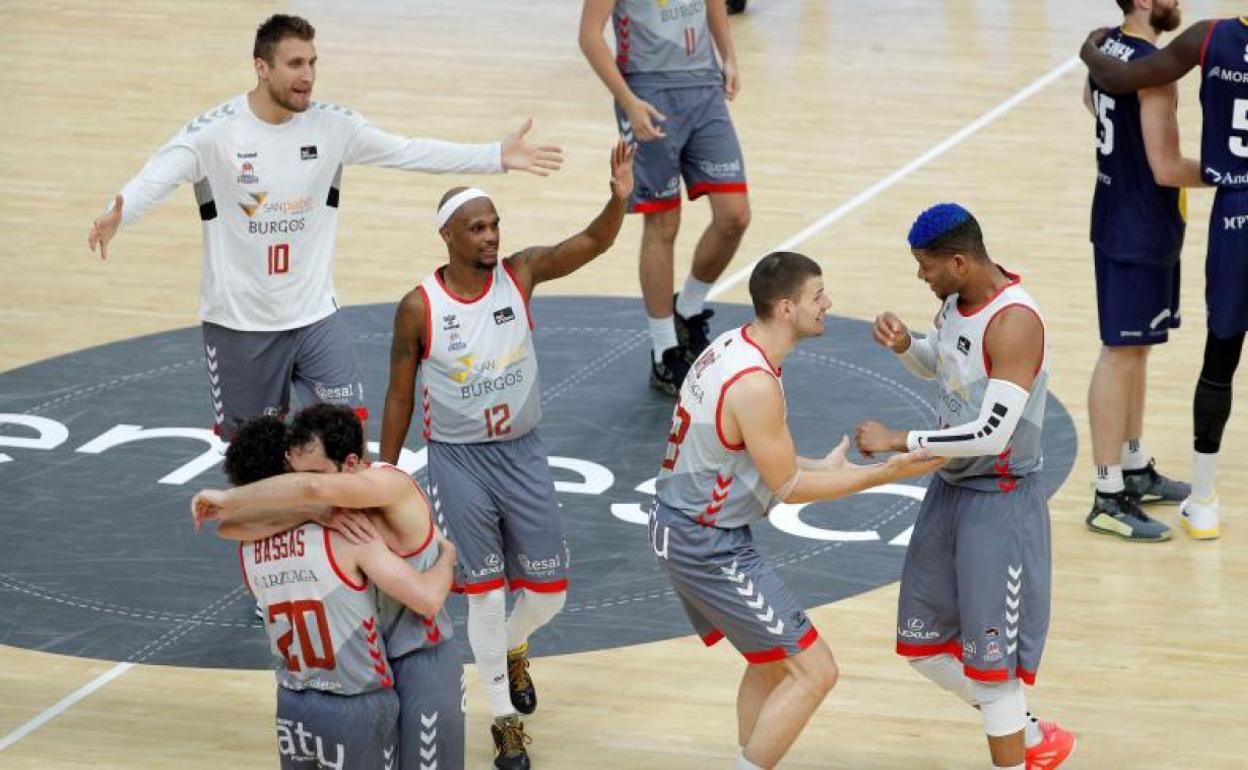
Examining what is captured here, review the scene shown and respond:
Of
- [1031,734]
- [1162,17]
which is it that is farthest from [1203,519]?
[1031,734]

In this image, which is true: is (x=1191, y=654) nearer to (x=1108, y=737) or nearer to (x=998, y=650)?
(x=1108, y=737)

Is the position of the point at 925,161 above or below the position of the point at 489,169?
below

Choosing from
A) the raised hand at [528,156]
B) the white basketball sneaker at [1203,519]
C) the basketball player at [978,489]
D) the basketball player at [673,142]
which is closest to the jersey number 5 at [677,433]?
the basketball player at [978,489]

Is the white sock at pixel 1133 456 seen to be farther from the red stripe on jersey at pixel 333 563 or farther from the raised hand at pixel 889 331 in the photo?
the red stripe on jersey at pixel 333 563

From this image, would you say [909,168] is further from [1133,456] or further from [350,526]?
[350,526]

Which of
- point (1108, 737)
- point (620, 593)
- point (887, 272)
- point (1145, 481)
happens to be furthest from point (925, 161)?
point (1108, 737)

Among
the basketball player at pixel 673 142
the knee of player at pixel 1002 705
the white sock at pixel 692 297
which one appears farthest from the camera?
the white sock at pixel 692 297

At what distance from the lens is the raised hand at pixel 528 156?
7816 mm

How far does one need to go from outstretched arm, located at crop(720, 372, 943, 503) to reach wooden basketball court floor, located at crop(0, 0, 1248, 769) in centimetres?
122

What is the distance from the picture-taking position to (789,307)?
20.6 ft

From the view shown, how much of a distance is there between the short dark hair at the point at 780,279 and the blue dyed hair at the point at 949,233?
325 millimetres

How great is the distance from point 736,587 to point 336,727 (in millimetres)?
1311

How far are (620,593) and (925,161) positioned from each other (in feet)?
21.7

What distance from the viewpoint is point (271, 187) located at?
26.2 feet
